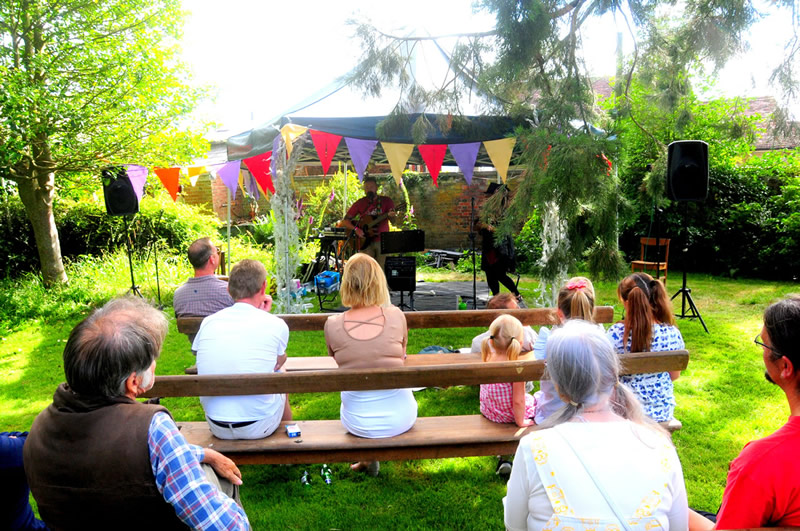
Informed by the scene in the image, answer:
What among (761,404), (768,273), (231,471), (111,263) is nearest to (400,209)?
(111,263)

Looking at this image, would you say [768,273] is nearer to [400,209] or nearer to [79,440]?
[400,209]

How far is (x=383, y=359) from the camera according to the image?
2787 millimetres

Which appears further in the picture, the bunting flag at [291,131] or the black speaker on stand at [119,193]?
the black speaker on stand at [119,193]

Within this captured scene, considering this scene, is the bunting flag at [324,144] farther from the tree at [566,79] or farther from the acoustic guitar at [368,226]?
the acoustic guitar at [368,226]

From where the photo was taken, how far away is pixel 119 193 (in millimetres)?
7383

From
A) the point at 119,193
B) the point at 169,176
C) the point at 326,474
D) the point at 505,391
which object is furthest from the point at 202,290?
the point at 169,176

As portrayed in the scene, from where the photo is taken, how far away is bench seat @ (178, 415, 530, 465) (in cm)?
265

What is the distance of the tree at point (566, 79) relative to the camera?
13.9 ft

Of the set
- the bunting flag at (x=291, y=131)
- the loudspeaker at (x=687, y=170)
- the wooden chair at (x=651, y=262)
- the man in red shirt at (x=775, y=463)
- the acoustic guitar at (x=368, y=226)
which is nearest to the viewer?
the man in red shirt at (x=775, y=463)

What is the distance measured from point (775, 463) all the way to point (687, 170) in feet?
18.9

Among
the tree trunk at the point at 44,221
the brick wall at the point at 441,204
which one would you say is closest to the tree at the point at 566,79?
the tree trunk at the point at 44,221

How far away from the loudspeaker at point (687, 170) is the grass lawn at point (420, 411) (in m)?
1.59

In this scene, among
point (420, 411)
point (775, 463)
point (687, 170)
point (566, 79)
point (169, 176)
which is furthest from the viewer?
point (169, 176)

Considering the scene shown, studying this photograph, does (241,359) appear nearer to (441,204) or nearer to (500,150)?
(500,150)
